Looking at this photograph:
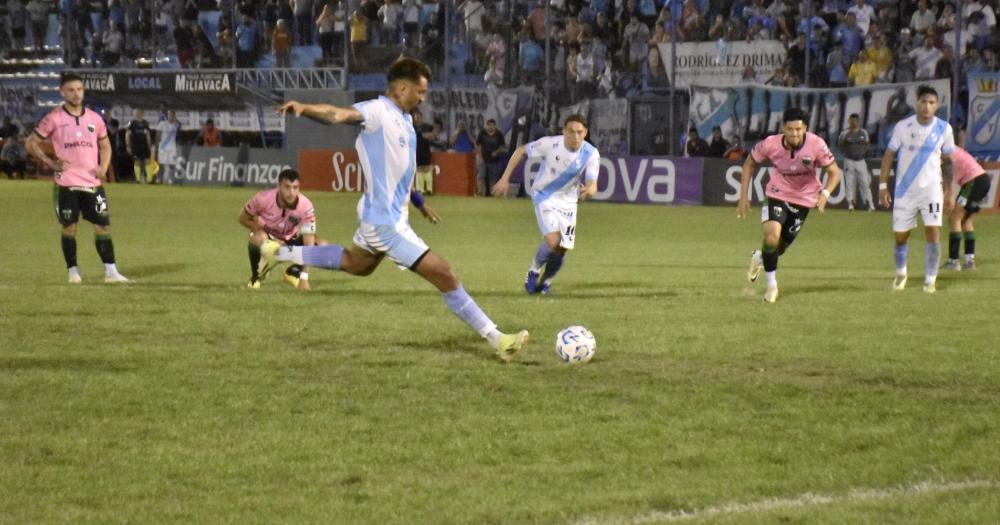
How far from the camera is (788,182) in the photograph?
44.0ft

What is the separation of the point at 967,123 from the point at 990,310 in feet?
47.0

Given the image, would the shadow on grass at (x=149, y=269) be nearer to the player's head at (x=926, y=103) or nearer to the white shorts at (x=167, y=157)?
the player's head at (x=926, y=103)

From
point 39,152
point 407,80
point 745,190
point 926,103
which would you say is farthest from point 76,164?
point 926,103

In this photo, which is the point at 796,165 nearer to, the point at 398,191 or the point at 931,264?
the point at 931,264

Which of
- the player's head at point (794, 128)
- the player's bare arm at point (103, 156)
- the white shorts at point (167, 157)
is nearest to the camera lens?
the player's head at point (794, 128)

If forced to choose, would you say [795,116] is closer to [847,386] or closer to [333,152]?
[847,386]

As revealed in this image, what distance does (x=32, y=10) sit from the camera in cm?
4456

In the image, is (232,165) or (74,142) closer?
(74,142)

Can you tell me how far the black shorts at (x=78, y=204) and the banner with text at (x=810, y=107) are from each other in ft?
53.8

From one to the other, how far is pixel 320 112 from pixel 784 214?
6.47m

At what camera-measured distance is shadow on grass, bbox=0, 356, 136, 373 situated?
9.02 m

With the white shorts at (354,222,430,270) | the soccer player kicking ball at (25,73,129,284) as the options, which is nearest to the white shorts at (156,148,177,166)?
the soccer player kicking ball at (25,73,129,284)

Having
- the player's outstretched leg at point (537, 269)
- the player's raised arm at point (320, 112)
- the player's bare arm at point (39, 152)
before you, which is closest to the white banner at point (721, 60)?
the player's outstretched leg at point (537, 269)

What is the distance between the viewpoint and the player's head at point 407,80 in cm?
916
